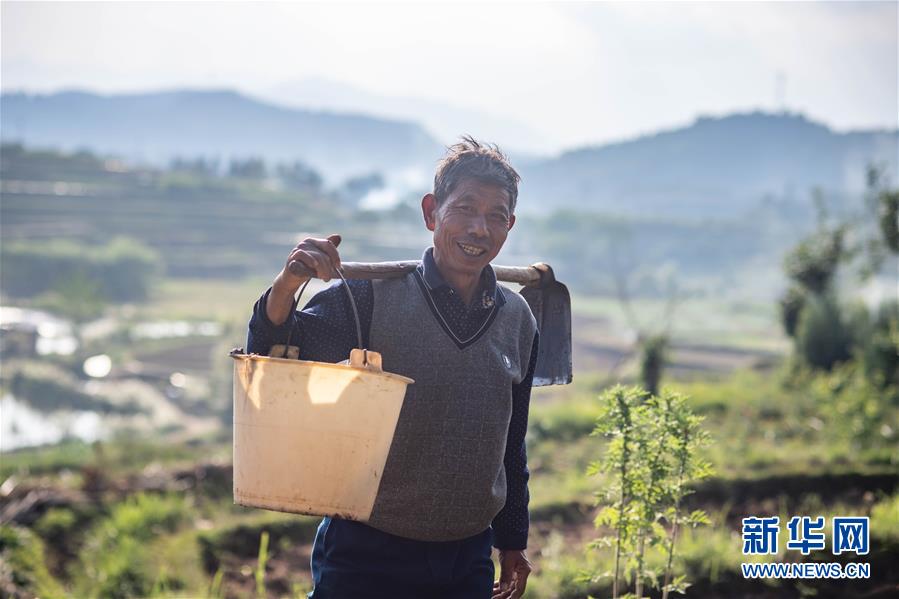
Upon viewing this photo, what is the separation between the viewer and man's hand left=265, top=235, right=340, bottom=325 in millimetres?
1795

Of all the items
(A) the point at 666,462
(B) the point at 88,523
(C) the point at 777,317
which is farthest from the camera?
(C) the point at 777,317

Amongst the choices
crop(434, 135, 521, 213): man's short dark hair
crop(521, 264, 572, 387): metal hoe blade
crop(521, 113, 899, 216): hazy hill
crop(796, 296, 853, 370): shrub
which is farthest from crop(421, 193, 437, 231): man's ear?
crop(521, 113, 899, 216): hazy hill

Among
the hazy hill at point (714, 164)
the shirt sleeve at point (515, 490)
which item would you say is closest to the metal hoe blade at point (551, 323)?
the shirt sleeve at point (515, 490)

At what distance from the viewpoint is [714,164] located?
180m

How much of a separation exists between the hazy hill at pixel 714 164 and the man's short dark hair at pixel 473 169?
157 meters

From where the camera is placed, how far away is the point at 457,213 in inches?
83.7

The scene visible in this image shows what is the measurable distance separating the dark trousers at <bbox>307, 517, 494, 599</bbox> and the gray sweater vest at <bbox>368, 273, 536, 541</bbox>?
1.4 inches

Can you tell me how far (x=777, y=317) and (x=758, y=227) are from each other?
108m

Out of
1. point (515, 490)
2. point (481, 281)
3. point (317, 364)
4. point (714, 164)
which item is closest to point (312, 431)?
point (317, 364)

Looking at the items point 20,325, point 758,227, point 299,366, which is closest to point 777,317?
point 299,366

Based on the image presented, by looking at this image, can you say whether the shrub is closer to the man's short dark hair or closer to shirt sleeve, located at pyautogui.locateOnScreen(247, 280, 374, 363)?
the man's short dark hair

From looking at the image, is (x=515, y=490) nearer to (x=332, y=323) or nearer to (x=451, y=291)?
(x=451, y=291)

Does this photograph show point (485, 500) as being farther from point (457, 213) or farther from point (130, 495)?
point (130, 495)

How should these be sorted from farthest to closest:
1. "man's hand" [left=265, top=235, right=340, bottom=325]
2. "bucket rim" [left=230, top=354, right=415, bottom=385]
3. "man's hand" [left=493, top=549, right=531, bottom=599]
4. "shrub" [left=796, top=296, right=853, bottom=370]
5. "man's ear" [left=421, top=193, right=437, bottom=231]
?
"shrub" [left=796, top=296, right=853, bottom=370], "man's hand" [left=493, top=549, right=531, bottom=599], "man's ear" [left=421, top=193, right=437, bottom=231], "man's hand" [left=265, top=235, right=340, bottom=325], "bucket rim" [left=230, top=354, right=415, bottom=385]
